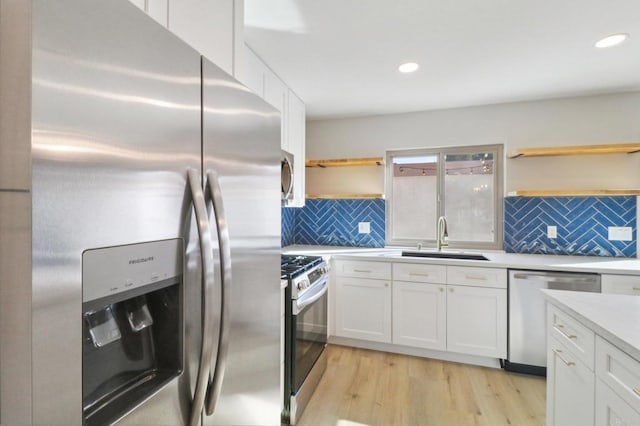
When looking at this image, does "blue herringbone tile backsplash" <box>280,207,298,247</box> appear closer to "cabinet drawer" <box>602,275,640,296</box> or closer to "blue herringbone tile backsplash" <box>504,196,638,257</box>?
"blue herringbone tile backsplash" <box>504,196,638,257</box>

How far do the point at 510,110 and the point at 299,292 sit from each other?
2.76 m

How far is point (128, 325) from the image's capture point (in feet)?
2.06

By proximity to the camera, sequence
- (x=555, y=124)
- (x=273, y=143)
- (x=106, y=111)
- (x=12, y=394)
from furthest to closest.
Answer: (x=555, y=124)
(x=273, y=143)
(x=106, y=111)
(x=12, y=394)

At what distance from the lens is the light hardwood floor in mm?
1981

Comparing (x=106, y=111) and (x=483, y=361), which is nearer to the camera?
(x=106, y=111)

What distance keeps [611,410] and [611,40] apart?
83.4 inches

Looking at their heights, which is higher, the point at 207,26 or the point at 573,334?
the point at 207,26

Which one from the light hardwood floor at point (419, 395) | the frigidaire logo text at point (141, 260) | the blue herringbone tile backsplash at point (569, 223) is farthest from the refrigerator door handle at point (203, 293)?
the blue herringbone tile backsplash at point (569, 223)

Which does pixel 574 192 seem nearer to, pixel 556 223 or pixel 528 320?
pixel 556 223

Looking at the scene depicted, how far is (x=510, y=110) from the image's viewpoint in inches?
119

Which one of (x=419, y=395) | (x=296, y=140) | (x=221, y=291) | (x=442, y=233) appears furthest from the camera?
(x=442, y=233)

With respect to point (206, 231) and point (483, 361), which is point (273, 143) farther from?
point (483, 361)

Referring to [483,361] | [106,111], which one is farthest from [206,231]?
[483,361]

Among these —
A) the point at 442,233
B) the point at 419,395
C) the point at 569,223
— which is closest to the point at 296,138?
the point at 442,233
